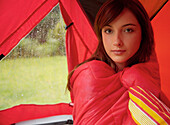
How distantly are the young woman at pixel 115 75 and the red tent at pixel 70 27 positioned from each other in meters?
0.50

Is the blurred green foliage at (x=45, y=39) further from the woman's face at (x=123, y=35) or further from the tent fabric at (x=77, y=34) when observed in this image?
the woman's face at (x=123, y=35)

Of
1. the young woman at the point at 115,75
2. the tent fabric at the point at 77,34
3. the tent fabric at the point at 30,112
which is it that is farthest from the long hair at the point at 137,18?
the tent fabric at the point at 30,112

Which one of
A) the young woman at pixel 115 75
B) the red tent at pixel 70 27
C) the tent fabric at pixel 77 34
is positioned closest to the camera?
the young woman at pixel 115 75

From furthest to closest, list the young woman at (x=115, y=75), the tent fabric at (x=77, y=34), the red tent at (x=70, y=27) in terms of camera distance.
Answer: the tent fabric at (x=77, y=34), the red tent at (x=70, y=27), the young woman at (x=115, y=75)

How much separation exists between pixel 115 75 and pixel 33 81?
0.80 metres

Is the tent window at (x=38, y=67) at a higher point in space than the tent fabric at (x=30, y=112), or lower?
higher

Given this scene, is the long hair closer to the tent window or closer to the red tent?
the red tent

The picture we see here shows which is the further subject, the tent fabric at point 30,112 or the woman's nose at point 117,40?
the tent fabric at point 30,112

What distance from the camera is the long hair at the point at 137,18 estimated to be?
88 centimetres

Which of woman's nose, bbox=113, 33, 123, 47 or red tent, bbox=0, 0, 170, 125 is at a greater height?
red tent, bbox=0, 0, 170, 125

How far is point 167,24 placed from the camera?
1.38m

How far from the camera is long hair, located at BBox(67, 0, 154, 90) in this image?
2.89 ft

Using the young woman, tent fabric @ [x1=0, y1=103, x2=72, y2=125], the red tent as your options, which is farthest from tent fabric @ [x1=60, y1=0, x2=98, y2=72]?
the young woman

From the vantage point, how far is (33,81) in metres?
1.52
